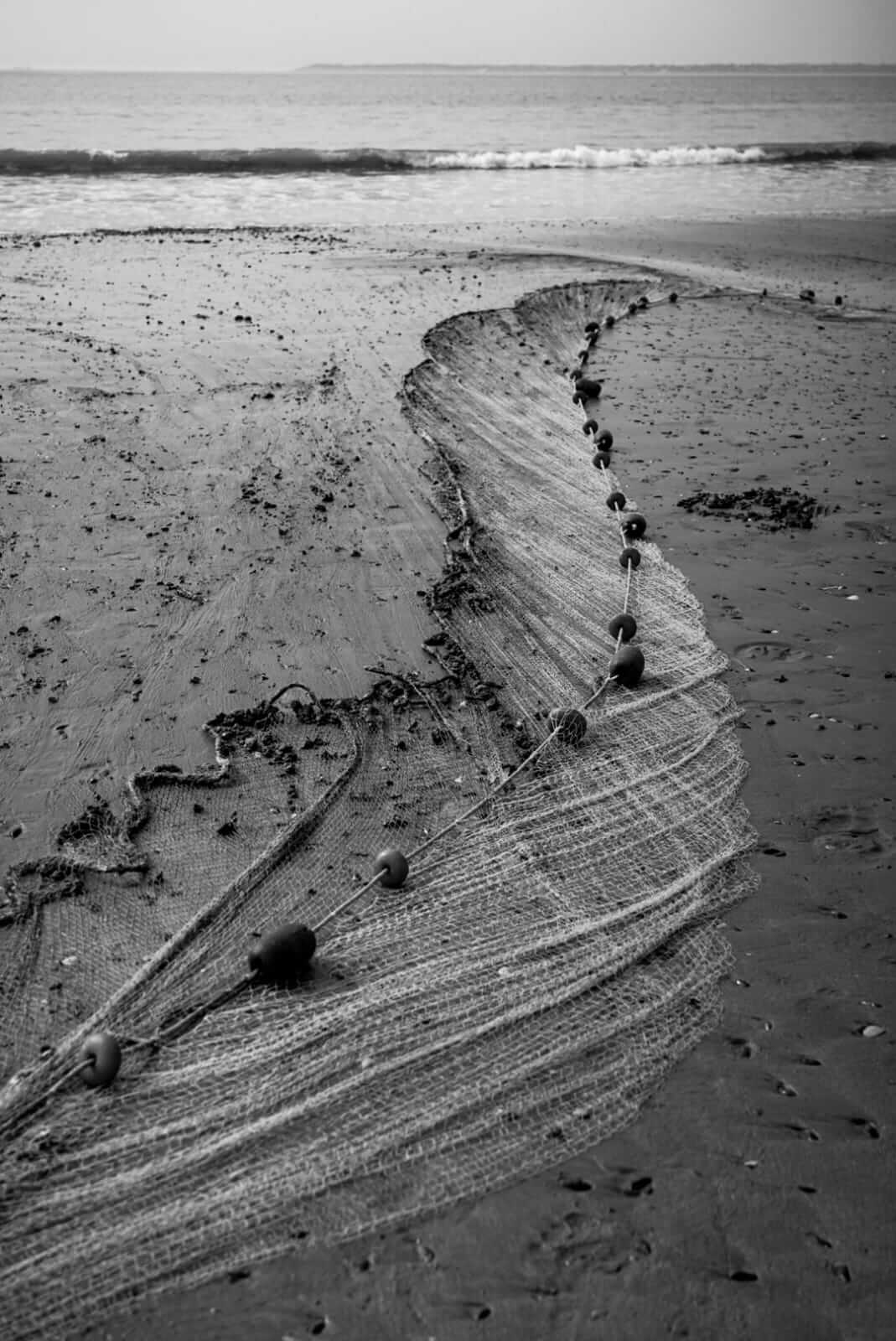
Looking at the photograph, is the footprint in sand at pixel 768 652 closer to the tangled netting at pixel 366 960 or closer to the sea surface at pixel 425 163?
the tangled netting at pixel 366 960

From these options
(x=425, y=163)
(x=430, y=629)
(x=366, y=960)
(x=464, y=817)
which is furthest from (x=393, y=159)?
(x=366, y=960)

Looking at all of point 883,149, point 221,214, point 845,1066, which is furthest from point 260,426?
point 883,149

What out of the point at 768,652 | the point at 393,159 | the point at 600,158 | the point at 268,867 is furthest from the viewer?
the point at 600,158

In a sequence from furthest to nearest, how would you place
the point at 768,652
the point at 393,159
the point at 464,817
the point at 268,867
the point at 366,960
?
the point at 393,159
the point at 768,652
the point at 464,817
the point at 268,867
the point at 366,960

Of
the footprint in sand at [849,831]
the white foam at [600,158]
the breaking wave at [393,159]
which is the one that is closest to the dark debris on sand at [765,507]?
the footprint in sand at [849,831]

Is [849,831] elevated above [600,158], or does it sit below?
below

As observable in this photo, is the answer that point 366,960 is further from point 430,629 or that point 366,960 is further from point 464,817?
point 430,629
